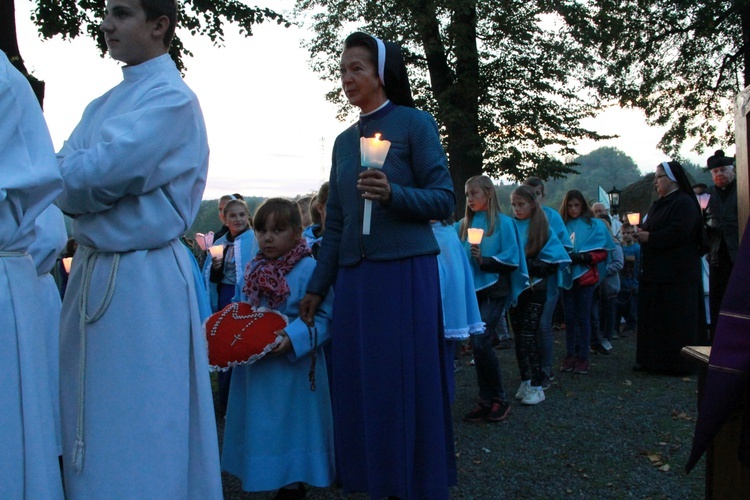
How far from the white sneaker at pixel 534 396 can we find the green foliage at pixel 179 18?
9.88 meters

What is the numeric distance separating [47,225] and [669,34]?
22.0 metres

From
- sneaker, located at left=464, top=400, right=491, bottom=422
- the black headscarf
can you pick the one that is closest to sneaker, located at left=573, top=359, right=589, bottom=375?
sneaker, located at left=464, top=400, right=491, bottom=422

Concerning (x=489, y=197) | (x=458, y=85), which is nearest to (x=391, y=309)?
(x=489, y=197)

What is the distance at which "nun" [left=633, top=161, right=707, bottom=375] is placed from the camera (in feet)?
25.1

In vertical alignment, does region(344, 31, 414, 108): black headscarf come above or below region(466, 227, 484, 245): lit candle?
above

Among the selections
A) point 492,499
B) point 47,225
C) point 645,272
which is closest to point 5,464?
point 47,225

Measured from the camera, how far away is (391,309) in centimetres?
321

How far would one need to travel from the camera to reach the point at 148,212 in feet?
7.93

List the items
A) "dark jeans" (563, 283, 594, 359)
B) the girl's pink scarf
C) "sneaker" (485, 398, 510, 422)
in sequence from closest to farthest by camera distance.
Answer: the girl's pink scarf
"sneaker" (485, 398, 510, 422)
"dark jeans" (563, 283, 594, 359)

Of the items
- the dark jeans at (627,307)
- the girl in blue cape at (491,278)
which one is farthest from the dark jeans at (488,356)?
the dark jeans at (627,307)

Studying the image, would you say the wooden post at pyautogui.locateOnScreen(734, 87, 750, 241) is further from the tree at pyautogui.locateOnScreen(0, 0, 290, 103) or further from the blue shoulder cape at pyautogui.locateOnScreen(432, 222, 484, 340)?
the tree at pyautogui.locateOnScreen(0, 0, 290, 103)

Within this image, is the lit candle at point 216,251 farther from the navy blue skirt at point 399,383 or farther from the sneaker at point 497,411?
the navy blue skirt at point 399,383

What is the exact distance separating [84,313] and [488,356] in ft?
12.9

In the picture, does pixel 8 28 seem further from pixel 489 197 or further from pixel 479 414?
pixel 479 414
